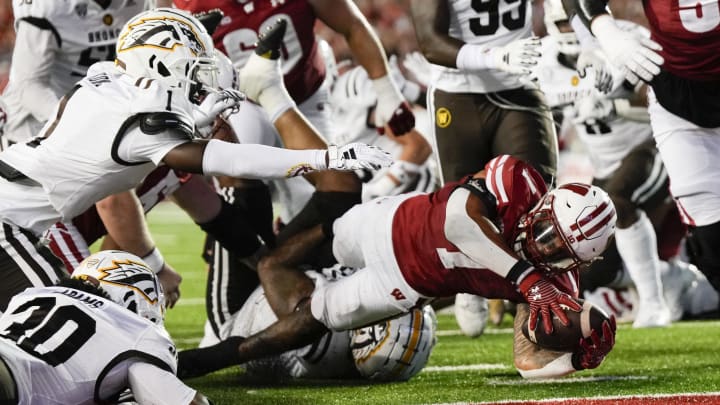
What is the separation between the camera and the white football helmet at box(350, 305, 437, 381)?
14.0 ft

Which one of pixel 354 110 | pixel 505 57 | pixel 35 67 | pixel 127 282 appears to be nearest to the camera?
pixel 127 282

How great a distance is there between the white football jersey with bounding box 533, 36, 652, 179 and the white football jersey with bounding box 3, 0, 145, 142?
2316 millimetres

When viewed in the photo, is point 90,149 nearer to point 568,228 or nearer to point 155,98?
point 155,98

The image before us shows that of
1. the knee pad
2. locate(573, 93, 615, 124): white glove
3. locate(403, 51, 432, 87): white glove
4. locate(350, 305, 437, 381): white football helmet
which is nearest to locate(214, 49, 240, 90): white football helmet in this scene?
locate(350, 305, 437, 381): white football helmet

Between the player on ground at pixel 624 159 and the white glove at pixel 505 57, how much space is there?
1.23 m

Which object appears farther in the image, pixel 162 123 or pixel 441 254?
pixel 441 254

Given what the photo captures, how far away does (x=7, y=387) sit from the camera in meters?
2.68

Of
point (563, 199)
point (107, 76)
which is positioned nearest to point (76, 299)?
point (107, 76)

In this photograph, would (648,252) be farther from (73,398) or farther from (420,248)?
(73,398)

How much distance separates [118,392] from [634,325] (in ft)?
12.8

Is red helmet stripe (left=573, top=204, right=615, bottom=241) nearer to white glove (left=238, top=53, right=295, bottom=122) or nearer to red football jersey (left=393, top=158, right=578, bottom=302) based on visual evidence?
red football jersey (left=393, top=158, right=578, bottom=302)

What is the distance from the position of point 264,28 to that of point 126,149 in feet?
7.33

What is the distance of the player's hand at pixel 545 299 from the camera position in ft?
11.8

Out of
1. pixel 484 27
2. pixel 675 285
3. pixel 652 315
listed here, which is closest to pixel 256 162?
pixel 484 27
